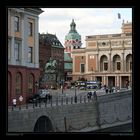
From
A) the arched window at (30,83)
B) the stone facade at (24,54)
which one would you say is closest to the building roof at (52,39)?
the stone facade at (24,54)

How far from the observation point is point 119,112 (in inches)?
292

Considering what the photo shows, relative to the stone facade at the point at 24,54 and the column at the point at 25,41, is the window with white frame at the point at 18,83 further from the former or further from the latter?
the column at the point at 25,41

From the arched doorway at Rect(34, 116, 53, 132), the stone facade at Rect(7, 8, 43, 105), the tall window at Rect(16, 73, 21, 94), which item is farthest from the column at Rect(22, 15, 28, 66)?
the arched doorway at Rect(34, 116, 53, 132)

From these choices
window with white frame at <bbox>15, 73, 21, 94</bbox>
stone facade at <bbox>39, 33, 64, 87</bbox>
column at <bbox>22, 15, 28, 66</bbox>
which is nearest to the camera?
window with white frame at <bbox>15, 73, 21, 94</bbox>

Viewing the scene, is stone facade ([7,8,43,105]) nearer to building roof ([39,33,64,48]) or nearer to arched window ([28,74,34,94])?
arched window ([28,74,34,94])

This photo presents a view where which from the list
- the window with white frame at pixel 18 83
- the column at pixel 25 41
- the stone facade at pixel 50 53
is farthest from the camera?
the stone facade at pixel 50 53

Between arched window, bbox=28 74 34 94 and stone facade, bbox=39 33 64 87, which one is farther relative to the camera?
stone facade, bbox=39 33 64 87

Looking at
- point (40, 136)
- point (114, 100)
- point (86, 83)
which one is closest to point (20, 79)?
point (86, 83)

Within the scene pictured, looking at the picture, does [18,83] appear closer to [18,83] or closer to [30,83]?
[18,83]

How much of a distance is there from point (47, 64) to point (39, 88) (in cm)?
65

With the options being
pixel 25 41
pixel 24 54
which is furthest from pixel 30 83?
pixel 25 41
